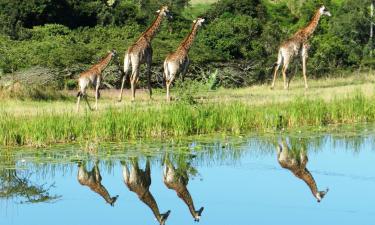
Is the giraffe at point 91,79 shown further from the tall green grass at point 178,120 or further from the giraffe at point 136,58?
the tall green grass at point 178,120

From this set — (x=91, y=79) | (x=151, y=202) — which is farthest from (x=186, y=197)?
(x=91, y=79)

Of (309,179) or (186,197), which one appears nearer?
(186,197)

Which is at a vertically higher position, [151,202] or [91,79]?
[91,79]

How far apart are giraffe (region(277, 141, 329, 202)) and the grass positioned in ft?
5.06

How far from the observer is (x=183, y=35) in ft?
105

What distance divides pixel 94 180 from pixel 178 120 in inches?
156

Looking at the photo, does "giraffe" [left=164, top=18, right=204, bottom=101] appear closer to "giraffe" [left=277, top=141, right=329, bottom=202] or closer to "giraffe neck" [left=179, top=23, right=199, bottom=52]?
"giraffe neck" [left=179, top=23, right=199, bottom=52]

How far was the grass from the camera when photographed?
15.5 metres

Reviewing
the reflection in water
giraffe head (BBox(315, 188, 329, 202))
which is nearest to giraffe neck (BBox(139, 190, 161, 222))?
the reflection in water

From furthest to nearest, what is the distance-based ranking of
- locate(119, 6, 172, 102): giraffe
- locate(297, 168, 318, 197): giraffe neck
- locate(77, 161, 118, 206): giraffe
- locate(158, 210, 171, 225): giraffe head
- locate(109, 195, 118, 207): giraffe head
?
locate(119, 6, 172, 102): giraffe
locate(297, 168, 318, 197): giraffe neck
locate(77, 161, 118, 206): giraffe
locate(109, 195, 118, 207): giraffe head
locate(158, 210, 171, 225): giraffe head

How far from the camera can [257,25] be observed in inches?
1225

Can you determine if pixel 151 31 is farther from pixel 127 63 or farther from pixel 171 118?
pixel 171 118

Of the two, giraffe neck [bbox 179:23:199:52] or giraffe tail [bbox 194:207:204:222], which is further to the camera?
giraffe neck [bbox 179:23:199:52]

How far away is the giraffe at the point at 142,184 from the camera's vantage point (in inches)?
420
